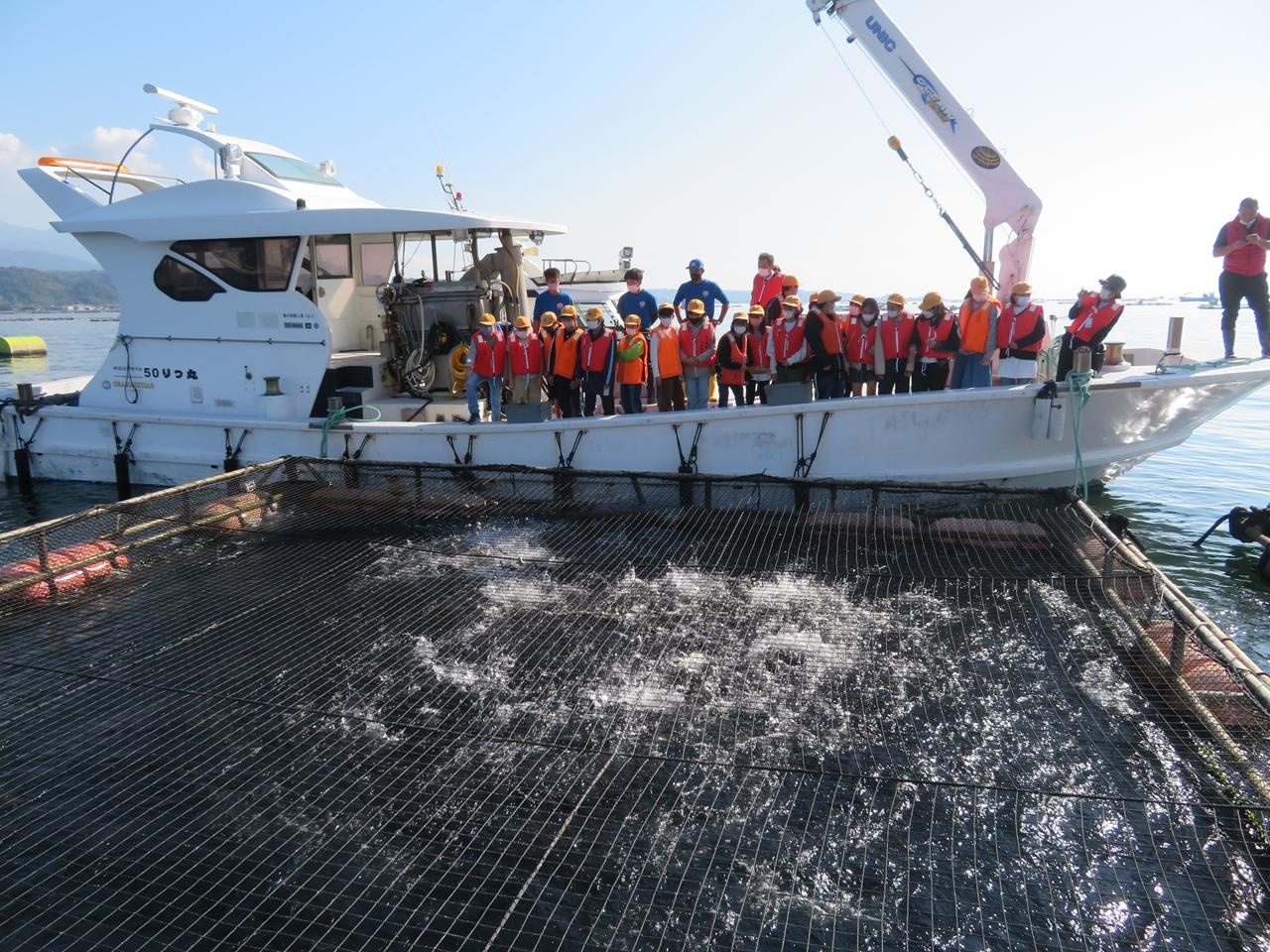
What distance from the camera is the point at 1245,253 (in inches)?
310

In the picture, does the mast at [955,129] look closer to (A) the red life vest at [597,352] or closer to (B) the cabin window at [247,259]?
(A) the red life vest at [597,352]

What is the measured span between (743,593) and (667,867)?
263 centimetres

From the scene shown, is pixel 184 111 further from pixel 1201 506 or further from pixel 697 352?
pixel 1201 506

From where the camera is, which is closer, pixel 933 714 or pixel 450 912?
pixel 450 912

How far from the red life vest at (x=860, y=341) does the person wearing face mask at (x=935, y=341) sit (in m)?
0.40

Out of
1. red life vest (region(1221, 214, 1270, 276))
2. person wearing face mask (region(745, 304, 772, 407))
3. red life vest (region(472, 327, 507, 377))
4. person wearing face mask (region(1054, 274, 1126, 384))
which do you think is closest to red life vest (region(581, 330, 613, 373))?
red life vest (region(472, 327, 507, 377))

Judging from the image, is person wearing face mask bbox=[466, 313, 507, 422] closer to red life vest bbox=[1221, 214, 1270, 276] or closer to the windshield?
the windshield

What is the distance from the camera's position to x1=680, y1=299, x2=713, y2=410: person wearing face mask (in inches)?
321

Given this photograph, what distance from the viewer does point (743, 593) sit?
5.81 meters

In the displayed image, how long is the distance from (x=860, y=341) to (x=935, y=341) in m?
0.65

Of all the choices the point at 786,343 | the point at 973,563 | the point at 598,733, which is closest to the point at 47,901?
the point at 598,733

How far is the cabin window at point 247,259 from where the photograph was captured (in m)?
9.05

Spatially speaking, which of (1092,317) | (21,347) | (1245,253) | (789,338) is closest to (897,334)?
(789,338)

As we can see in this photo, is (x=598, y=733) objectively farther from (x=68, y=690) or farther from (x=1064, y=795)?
(x=68, y=690)
